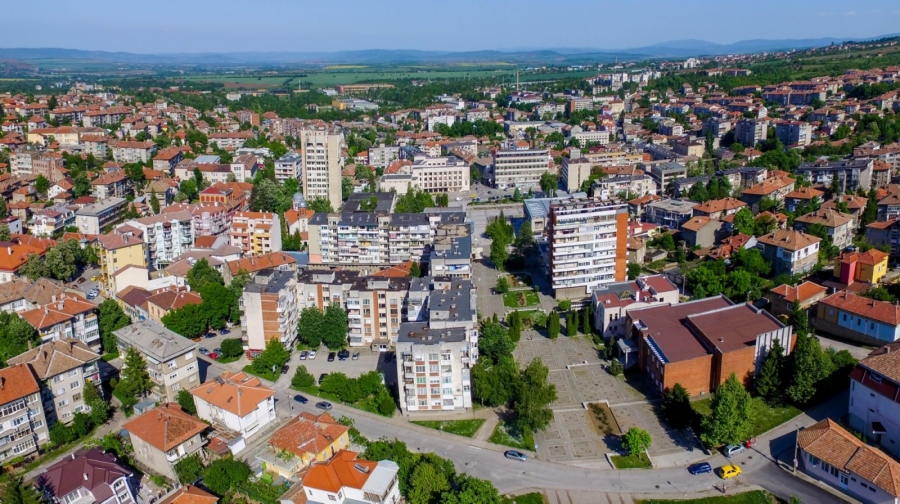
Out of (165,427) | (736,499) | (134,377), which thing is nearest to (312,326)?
(134,377)

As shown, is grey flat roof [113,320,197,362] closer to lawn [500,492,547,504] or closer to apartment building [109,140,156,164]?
lawn [500,492,547,504]

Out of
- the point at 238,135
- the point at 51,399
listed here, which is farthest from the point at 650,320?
the point at 238,135

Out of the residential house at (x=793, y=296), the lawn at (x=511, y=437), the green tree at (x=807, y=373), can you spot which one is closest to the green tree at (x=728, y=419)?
the green tree at (x=807, y=373)

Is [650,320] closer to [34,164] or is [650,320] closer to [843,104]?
[34,164]

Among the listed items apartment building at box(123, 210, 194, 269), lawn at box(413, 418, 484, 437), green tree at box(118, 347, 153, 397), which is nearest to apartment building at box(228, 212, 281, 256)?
apartment building at box(123, 210, 194, 269)

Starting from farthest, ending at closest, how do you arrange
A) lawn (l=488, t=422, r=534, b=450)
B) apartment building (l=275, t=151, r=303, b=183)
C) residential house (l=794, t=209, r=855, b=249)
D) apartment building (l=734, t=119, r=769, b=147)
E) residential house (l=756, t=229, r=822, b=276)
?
apartment building (l=734, t=119, r=769, b=147) → apartment building (l=275, t=151, r=303, b=183) → residential house (l=794, t=209, r=855, b=249) → residential house (l=756, t=229, r=822, b=276) → lawn (l=488, t=422, r=534, b=450)

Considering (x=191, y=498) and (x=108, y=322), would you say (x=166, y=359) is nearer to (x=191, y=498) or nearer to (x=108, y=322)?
(x=191, y=498)
